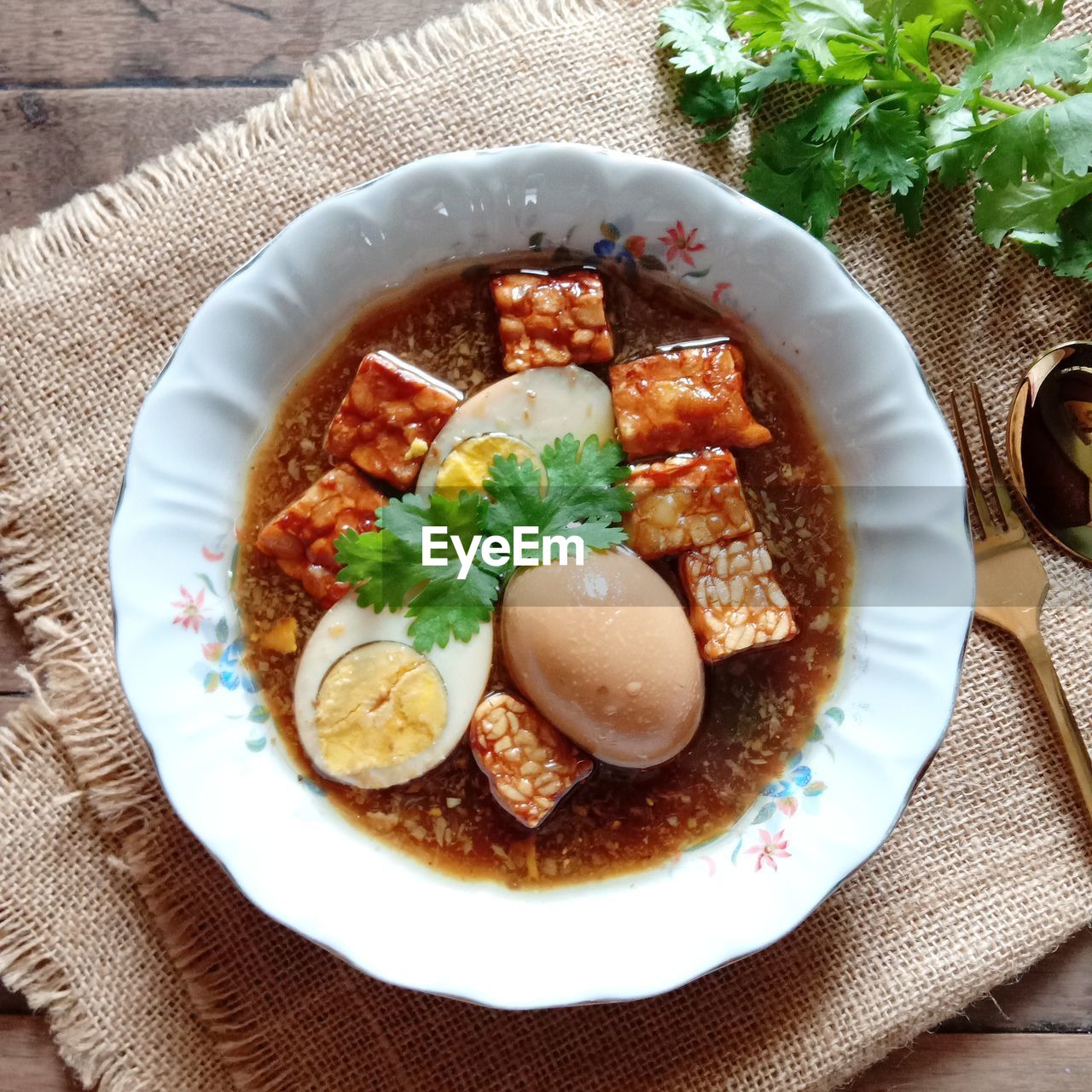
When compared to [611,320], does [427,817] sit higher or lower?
lower

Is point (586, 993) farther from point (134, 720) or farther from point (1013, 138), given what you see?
point (1013, 138)

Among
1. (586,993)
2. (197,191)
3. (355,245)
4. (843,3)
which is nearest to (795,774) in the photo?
(586,993)

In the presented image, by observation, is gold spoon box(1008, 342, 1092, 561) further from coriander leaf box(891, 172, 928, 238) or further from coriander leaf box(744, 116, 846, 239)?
coriander leaf box(744, 116, 846, 239)

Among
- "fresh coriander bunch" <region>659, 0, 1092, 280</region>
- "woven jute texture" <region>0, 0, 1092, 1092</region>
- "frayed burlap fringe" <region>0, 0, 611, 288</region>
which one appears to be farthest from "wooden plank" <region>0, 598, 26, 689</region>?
"fresh coriander bunch" <region>659, 0, 1092, 280</region>

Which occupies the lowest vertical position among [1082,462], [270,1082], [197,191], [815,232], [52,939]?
[270,1082]

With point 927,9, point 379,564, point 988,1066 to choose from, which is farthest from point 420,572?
point 988,1066

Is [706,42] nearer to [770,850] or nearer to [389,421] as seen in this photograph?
[389,421]

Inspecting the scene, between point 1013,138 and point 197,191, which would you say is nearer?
point 1013,138
